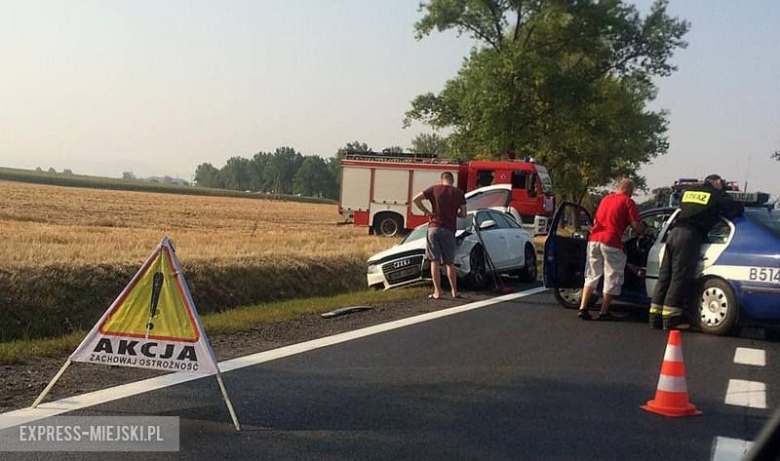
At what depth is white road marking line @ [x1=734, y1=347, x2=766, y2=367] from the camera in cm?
772

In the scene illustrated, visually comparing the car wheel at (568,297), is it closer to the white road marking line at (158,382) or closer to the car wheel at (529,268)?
the white road marking line at (158,382)

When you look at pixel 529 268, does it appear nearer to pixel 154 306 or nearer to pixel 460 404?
pixel 460 404

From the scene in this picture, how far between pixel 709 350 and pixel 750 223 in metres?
1.88

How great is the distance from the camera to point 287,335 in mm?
8758

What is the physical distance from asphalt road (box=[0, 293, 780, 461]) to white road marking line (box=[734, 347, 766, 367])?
0.10m

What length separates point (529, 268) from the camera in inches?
616

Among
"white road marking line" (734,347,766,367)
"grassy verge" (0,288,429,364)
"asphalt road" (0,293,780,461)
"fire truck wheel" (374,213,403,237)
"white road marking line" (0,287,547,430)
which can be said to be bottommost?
"grassy verge" (0,288,429,364)

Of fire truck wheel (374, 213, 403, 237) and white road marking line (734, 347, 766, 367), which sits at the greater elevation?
fire truck wheel (374, 213, 403, 237)

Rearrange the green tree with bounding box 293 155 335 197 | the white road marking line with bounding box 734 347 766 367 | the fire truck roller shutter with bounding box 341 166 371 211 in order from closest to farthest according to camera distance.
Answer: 1. the white road marking line with bounding box 734 347 766 367
2. the fire truck roller shutter with bounding box 341 166 371 211
3. the green tree with bounding box 293 155 335 197

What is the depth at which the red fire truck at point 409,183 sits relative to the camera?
85.4 ft

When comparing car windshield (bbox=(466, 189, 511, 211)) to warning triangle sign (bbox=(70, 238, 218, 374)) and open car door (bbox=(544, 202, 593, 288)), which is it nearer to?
open car door (bbox=(544, 202, 593, 288))

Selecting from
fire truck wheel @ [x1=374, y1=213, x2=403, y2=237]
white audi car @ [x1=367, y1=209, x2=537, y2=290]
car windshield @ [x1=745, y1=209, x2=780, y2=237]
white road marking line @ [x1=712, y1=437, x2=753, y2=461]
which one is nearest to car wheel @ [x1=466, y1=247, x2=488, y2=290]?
white audi car @ [x1=367, y1=209, x2=537, y2=290]

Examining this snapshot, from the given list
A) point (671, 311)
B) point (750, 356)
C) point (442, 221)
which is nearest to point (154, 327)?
point (750, 356)

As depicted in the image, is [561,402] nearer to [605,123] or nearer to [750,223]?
[750,223]
